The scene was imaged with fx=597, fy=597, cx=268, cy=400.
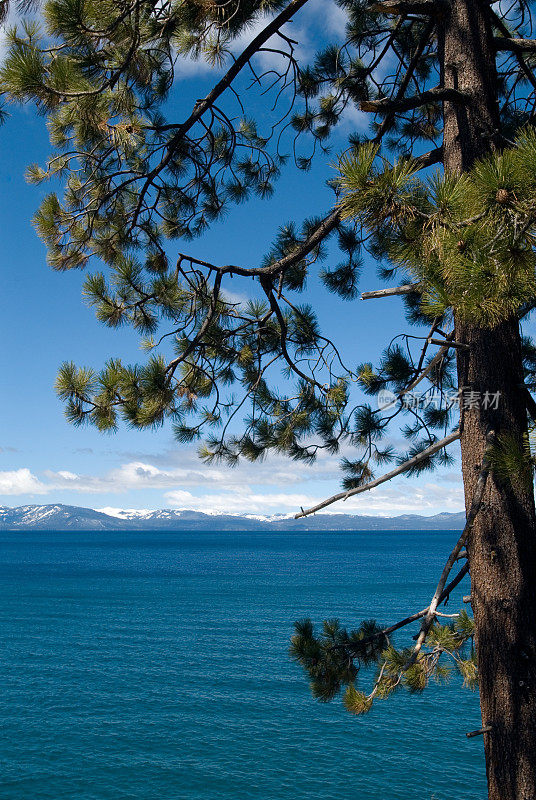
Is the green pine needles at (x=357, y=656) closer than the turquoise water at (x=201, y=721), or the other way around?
the green pine needles at (x=357, y=656)

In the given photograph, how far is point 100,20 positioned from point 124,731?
775 inches

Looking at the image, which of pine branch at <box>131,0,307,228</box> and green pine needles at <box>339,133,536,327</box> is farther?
pine branch at <box>131,0,307,228</box>

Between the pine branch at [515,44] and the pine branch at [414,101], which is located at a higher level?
the pine branch at [515,44]

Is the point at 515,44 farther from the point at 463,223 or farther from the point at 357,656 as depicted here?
the point at 357,656

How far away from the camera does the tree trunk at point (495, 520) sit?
9.14ft

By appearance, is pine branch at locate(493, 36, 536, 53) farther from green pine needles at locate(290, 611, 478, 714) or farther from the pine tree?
green pine needles at locate(290, 611, 478, 714)

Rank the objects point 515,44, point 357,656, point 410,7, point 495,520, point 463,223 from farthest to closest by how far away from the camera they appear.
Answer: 1. point 357,656
2. point 515,44
3. point 410,7
4. point 495,520
5. point 463,223

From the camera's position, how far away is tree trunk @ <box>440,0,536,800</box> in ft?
9.14

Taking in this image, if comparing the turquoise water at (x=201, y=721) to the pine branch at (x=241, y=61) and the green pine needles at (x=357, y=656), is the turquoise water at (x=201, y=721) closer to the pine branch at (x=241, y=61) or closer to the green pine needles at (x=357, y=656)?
the green pine needles at (x=357, y=656)

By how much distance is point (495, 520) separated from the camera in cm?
301

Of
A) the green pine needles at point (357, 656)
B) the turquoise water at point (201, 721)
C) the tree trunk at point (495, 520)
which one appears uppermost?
the tree trunk at point (495, 520)

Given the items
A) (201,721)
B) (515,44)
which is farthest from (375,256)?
(201,721)

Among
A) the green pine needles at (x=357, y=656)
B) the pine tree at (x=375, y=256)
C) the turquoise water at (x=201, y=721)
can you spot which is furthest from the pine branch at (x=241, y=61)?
the turquoise water at (x=201, y=721)

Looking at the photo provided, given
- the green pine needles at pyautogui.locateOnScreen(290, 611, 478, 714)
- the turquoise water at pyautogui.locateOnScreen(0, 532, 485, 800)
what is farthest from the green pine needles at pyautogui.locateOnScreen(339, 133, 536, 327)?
the turquoise water at pyautogui.locateOnScreen(0, 532, 485, 800)
